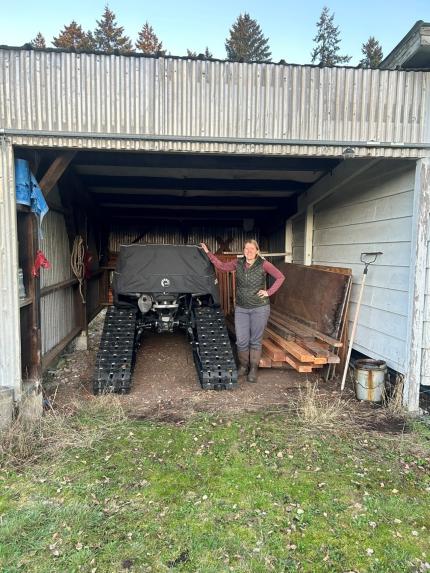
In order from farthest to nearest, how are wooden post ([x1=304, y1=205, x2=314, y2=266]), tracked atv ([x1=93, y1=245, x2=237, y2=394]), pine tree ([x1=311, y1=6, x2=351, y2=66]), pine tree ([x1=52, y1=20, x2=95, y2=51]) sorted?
pine tree ([x1=311, y1=6, x2=351, y2=66]), pine tree ([x1=52, y1=20, x2=95, y2=51]), wooden post ([x1=304, y1=205, x2=314, y2=266]), tracked atv ([x1=93, y1=245, x2=237, y2=394])

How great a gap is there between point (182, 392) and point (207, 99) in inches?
139

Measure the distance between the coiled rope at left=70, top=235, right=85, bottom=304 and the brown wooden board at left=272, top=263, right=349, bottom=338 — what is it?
397 cm

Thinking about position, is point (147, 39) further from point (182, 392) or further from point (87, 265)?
point (182, 392)

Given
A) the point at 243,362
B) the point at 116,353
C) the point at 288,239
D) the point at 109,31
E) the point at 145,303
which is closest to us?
the point at 116,353

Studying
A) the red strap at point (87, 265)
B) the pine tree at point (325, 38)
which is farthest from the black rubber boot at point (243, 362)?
the pine tree at point (325, 38)

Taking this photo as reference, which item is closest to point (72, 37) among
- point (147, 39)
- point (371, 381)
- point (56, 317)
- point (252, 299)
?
point (147, 39)

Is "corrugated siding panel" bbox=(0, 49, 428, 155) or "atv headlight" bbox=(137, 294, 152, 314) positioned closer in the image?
"corrugated siding panel" bbox=(0, 49, 428, 155)

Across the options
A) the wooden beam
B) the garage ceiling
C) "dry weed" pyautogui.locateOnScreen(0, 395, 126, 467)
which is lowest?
"dry weed" pyautogui.locateOnScreen(0, 395, 126, 467)

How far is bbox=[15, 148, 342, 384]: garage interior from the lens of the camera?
4.55m

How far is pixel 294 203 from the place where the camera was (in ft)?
28.5

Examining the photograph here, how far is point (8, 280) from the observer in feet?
13.0

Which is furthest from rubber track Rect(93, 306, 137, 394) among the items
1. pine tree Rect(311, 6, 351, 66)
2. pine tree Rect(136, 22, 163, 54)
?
pine tree Rect(311, 6, 351, 66)

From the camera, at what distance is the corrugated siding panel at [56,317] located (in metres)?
5.41

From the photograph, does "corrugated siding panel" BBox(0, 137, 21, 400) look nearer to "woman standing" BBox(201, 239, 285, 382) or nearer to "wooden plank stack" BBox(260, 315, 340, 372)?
Answer: "woman standing" BBox(201, 239, 285, 382)
